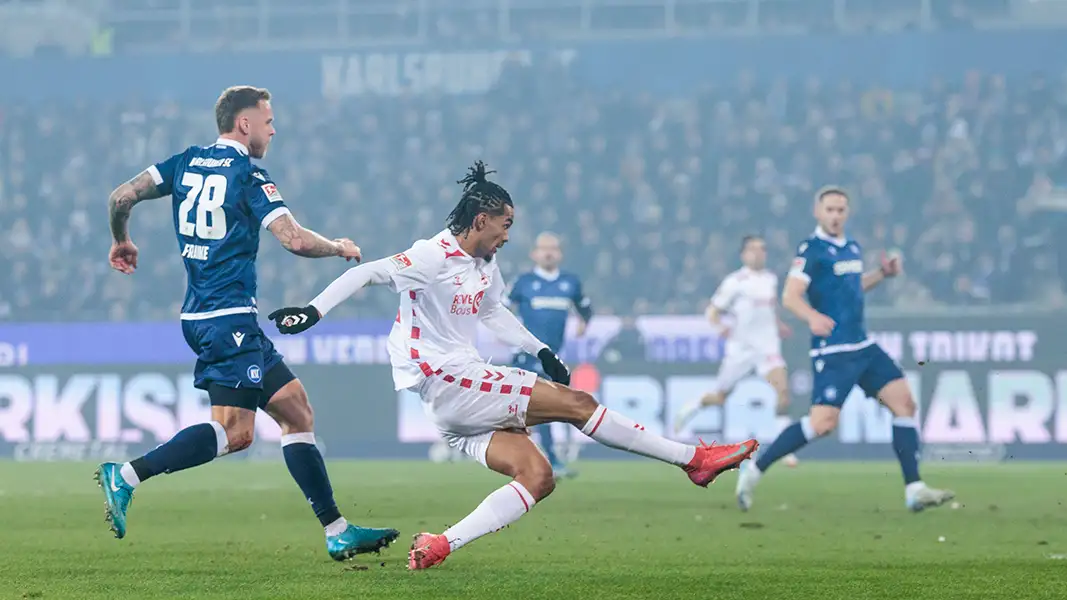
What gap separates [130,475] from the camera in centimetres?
718

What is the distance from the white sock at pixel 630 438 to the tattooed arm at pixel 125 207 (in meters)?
2.43

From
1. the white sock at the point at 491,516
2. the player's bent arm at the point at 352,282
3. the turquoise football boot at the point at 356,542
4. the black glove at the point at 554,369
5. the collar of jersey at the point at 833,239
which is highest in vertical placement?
the collar of jersey at the point at 833,239

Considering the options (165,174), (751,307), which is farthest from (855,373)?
(751,307)

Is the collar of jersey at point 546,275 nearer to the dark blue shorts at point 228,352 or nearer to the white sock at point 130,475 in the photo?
the dark blue shorts at point 228,352

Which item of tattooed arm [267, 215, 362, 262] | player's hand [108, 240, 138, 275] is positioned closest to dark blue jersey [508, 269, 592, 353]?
player's hand [108, 240, 138, 275]

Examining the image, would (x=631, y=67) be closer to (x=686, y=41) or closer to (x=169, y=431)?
(x=686, y=41)

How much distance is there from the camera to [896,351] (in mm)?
19266

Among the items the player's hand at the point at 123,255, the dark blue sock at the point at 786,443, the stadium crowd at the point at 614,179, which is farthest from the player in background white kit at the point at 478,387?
the stadium crowd at the point at 614,179

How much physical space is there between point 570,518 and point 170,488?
5.41 meters

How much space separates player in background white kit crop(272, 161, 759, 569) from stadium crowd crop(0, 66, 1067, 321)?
49.2 ft

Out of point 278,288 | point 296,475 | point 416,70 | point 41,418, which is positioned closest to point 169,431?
point 41,418

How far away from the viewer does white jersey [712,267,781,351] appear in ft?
58.1

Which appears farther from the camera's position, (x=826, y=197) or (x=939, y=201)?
(x=939, y=201)

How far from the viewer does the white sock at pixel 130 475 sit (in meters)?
7.15
